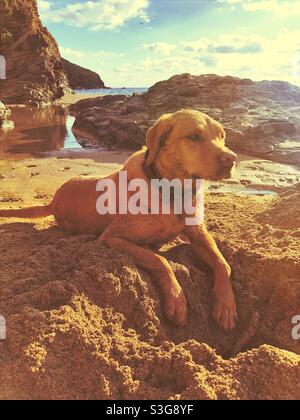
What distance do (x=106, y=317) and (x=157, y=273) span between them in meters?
0.52

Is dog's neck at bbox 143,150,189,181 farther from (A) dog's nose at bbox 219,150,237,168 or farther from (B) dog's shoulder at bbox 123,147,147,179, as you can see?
(A) dog's nose at bbox 219,150,237,168

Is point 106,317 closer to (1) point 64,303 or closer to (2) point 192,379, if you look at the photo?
(1) point 64,303

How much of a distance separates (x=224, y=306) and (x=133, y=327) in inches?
25.9

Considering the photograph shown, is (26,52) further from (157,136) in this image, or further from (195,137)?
(195,137)

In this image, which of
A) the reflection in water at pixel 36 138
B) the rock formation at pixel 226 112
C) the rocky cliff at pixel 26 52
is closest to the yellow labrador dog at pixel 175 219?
the rock formation at pixel 226 112

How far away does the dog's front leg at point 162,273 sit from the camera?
8.54ft

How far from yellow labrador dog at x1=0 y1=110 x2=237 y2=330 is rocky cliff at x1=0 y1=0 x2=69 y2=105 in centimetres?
2842

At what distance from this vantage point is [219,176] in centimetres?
285

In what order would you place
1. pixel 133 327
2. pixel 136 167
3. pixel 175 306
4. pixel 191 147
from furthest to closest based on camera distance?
pixel 136 167 → pixel 191 147 → pixel 175 306 → pixel 133 327

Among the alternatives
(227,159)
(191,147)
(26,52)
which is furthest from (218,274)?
(26,52)

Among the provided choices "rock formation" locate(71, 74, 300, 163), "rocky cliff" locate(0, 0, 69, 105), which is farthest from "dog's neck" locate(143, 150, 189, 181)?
"rocky cliff" locate(0, 0, 69, 105)

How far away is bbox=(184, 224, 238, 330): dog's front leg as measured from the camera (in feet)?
8.91

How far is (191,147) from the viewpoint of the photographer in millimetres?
2920

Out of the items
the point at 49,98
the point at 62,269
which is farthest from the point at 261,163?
the point at 49,98
